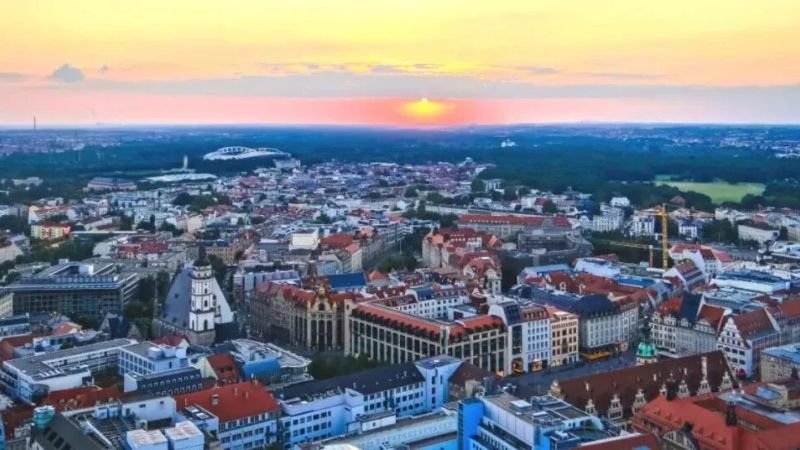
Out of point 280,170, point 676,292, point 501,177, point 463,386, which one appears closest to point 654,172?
point 501,177

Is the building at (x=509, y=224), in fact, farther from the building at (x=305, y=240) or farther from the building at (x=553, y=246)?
the building at (x=305, y=240)

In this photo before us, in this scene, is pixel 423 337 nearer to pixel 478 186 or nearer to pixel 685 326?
pixel 685 326

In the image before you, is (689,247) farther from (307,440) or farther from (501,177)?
(501,177)

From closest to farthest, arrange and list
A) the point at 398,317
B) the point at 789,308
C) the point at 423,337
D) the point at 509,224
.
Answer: the point at 423,337 < the point at 398,317 < the point at 789,308 < the point at 509,224

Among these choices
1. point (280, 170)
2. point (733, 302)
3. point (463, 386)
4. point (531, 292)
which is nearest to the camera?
point (463, 386)

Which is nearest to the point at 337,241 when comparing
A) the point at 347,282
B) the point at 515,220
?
the point at 347,282

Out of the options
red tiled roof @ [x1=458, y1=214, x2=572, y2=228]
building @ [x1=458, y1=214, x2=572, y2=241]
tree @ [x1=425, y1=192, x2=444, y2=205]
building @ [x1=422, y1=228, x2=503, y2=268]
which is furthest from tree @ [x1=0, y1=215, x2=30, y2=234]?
tree @ [x1=425, y1=192, x2=444, y2=205]
